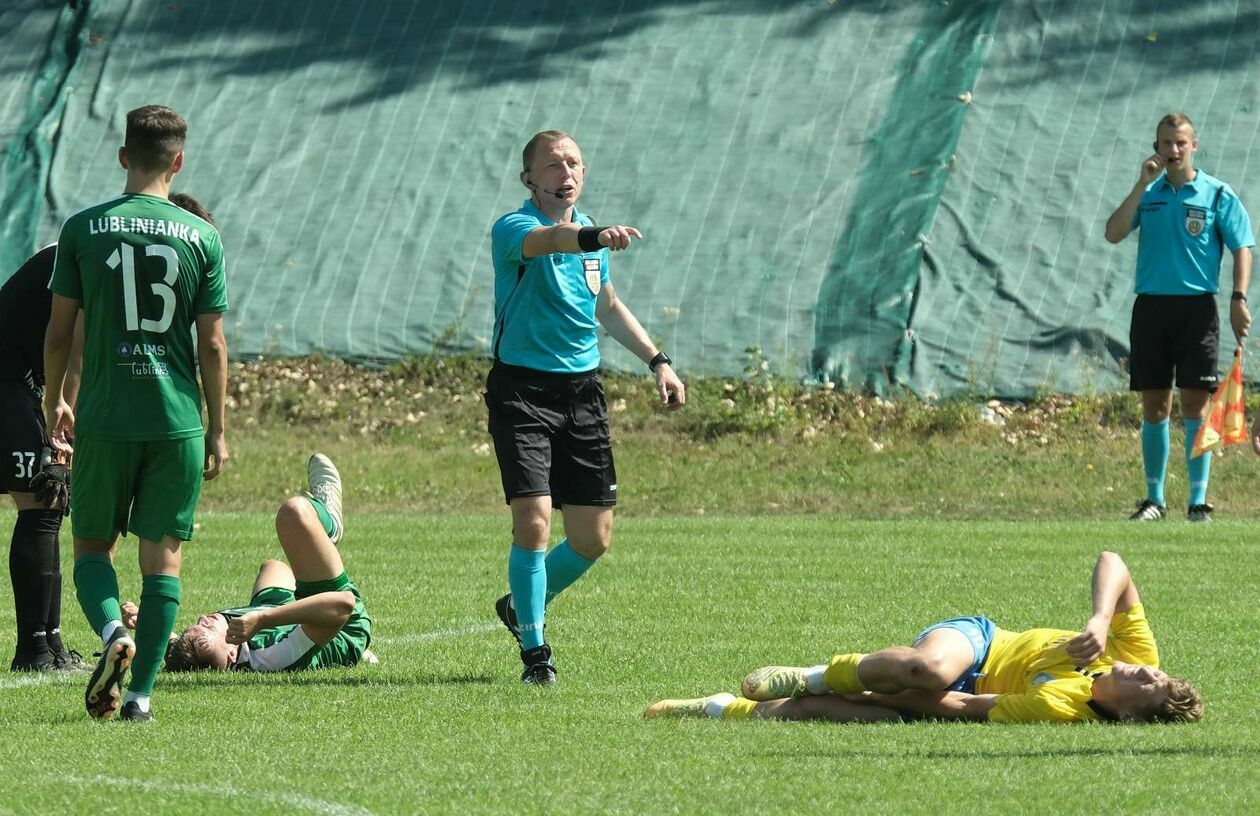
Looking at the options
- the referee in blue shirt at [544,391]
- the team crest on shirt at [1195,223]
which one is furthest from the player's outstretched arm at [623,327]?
the team crest on shirt at [1195,223]

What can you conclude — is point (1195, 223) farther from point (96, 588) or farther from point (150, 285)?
point (96, 588)

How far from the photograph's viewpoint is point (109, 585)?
6.63 metres

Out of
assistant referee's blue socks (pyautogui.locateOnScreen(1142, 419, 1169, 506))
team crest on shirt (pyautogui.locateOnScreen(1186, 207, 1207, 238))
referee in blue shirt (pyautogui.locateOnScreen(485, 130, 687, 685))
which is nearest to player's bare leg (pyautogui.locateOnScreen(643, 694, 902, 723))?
referee in blue shirt (pyautogui.locateOnScreen(485, 130, 687, 685))

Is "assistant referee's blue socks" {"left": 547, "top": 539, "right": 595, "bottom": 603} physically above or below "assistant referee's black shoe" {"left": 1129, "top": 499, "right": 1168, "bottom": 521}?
below

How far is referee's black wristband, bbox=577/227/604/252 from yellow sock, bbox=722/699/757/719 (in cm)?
170

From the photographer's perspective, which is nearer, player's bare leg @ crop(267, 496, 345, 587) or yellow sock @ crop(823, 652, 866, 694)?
yellow sock @ crop(823, 652, 866, 694)

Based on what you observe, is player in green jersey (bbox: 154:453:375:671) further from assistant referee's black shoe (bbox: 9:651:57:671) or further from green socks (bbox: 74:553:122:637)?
green socks (bbox: 74:553:122:637)

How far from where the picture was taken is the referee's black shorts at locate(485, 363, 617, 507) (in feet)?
24.9

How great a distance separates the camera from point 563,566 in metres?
8.12

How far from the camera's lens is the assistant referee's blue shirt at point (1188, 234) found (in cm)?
1348

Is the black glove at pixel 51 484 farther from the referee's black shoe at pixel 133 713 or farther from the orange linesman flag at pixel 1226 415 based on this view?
the orange linesman flag at pixel 1226 415

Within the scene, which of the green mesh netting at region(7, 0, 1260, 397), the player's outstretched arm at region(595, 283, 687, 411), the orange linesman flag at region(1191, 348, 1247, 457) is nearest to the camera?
the player's outstretched arm at region(595, 283, 687, 411)

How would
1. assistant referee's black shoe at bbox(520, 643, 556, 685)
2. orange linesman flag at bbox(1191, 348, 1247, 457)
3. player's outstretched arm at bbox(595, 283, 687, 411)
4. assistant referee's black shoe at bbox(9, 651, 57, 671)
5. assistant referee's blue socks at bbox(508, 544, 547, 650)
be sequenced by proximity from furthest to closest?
orange linesman flag at bbox(1191, 348, 1247, 457), player's outstretched arm at bbox(595, 283, 687, 411), assistant referee's black shoe at bbox(9, 651, 57, 671), assistant referee's blue socks at bbox(508, 544, 547, 650), assistant referee's black shoe at bbox(520, 643, 556, 685)

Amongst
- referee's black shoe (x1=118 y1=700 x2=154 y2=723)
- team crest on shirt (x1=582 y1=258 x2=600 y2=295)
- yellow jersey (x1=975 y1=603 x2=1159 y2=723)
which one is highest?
team crest on shirt (x1=582 y1=258 x2=600 y2=295)
